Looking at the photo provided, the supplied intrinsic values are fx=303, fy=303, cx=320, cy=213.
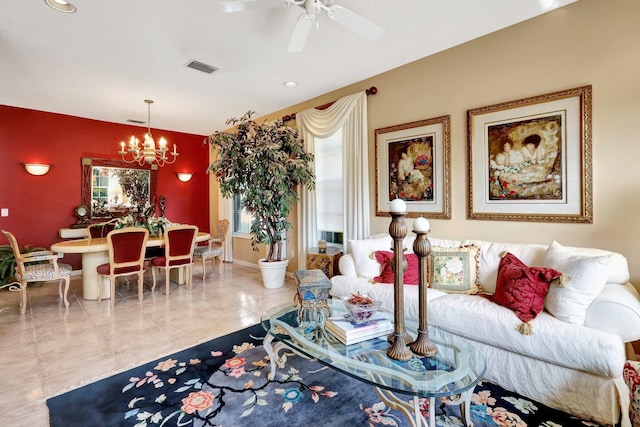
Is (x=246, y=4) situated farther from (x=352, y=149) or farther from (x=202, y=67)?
(x=352, y=149)

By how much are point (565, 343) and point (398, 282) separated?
3.80ft

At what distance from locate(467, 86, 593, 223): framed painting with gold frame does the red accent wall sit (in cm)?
635

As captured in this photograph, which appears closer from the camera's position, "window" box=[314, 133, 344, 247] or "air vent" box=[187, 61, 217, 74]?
"air vent" box=[187, 61, 217, 74]

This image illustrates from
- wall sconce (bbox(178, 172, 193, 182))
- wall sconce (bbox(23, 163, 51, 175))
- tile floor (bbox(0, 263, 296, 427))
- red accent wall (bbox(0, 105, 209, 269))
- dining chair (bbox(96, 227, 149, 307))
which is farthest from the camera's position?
wall sconce (bbox(178, 172, 193, 182))

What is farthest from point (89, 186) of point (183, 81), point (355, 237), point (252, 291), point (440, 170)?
point (440, 170)

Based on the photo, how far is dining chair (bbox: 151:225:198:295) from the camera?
4.25 m

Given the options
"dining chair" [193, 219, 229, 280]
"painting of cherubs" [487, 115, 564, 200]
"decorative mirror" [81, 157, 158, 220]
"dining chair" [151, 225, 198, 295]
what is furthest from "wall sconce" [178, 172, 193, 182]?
"painting of cherubs" [487, 115, 564, 200]

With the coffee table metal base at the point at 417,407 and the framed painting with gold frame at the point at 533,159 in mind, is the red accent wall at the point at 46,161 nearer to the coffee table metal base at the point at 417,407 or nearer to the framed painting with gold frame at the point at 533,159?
the coffee table metal base at the point at 417,407

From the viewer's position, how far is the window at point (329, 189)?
450cm

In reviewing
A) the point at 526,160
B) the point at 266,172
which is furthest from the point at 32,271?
the point at 526,160

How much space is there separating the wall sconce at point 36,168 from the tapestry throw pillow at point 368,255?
543 cm

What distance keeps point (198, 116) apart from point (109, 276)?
10.4 feet

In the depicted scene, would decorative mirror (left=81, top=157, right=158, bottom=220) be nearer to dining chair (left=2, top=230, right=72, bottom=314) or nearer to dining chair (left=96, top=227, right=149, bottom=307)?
dining chair (left=2, top=230, right=72, bottom=314)

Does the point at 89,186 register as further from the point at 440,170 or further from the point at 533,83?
the point at 533,83
